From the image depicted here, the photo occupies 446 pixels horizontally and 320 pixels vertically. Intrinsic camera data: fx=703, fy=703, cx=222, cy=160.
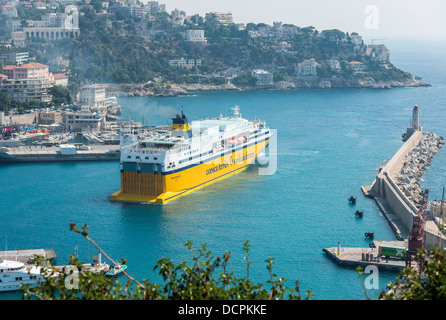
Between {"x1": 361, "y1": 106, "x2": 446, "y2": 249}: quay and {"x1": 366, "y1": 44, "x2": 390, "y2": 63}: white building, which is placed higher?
{"x1": 366, "y1": 44, "x2": 390, "y2": 63}: white building

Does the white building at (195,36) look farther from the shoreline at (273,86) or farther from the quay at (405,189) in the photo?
the quay at (405,189)

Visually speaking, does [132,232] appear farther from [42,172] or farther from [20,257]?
[42,172]

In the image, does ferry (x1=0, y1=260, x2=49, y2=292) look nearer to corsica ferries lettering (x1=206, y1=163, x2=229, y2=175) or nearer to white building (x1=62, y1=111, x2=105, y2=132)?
corsica ferries lettering (x1=206, y1=163, x2=229, y2=175)

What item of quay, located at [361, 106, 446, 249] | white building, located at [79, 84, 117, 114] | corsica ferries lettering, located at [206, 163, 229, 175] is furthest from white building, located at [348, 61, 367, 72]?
corsica ferries lettering, located at [206, 163, 229, 175]

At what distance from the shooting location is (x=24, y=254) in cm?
1286

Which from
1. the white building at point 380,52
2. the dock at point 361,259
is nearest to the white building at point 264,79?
the white building at point 380,52

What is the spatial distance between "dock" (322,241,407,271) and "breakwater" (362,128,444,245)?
3.58 feet

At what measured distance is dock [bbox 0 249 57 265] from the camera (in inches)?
494

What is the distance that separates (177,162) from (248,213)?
97.9 inches

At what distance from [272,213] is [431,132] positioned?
15.3 meters

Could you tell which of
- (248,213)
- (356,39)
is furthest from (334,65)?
(248,213)

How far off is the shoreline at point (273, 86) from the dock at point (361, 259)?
3217 cm

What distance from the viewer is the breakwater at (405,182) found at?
15.0 m

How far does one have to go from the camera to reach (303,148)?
2417 cm
